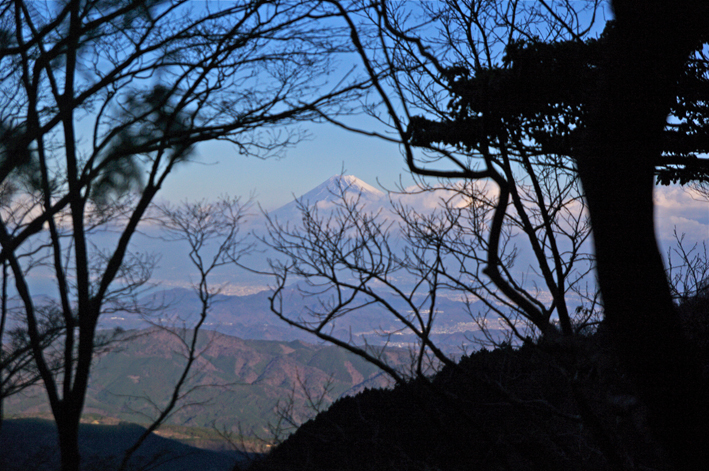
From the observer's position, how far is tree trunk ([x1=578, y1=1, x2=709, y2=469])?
150cm

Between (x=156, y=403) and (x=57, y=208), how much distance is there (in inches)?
121

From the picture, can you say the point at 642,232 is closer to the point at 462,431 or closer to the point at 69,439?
the point at 69,439

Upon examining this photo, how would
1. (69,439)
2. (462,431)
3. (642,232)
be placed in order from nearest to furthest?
(642,232)
(69,439)
(462,431)

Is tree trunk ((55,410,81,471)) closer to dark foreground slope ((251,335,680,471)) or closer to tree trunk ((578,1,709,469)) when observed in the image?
dark foreground slope ((251,335,680,471))

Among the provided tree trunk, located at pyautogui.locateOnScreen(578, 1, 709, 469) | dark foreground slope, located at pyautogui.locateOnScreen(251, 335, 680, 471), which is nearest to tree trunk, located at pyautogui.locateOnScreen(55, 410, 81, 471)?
dark foreground slope, located at pyautogui.locateOnScreen(251, 335, 680, 471)

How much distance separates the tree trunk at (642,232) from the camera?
1.50 meters

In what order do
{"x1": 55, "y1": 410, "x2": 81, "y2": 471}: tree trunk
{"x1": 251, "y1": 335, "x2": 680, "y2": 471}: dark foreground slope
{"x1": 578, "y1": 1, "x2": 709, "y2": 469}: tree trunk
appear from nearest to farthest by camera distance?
{"x1": 578, "y1": 1, "x2": 709, "y2": 469}: tree trunk, {"x1": 55, "y1": 410, "x2": 81, "y2": 471}: tree trunk, {"x1": 251, "y1": 335, "x2": 680, "y2": 471}: dark foreground slope

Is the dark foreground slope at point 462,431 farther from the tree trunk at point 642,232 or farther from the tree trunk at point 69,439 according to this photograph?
the tree trunk at point 642,232

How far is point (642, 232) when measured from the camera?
152 centimetres

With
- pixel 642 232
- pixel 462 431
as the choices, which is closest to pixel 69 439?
pixel 642 232

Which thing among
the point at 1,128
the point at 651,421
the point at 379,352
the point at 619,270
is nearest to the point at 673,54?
the point at 619,270

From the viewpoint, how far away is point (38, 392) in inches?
185

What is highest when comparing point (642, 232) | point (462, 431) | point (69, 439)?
point (642, 232)

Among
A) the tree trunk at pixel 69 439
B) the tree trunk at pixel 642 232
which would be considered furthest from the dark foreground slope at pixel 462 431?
the tree trunk at pixel 642 232
